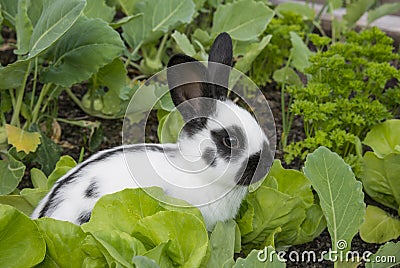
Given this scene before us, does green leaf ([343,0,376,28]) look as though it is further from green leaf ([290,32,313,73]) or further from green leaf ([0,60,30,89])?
green leaf ([0,60,30,89])

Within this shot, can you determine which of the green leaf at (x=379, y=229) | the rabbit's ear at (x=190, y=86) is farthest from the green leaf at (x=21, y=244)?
the green leaf at (x=379, y=229)

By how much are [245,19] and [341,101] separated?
951 mm

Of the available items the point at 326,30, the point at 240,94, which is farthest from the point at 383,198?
the point at 326,30

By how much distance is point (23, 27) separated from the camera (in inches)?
125

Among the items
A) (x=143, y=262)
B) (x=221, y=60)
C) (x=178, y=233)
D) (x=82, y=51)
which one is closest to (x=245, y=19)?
(x=82, y=51)

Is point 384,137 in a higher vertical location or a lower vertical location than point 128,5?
lower

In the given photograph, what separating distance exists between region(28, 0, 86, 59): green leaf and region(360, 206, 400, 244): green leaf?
1617 mm

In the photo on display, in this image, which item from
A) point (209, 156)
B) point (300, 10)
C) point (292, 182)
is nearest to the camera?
point (209, 156)

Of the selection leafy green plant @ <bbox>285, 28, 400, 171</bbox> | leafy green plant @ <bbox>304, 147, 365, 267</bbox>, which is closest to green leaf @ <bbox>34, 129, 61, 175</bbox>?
leafy green plant @ <bbox>285, 28, 400, 171</bbox>

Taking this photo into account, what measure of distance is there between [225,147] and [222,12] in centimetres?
184

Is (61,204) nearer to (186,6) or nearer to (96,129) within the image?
(96,129)

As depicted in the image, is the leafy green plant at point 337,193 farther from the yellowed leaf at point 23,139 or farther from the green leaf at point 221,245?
the yellowed leaf at point 23,139

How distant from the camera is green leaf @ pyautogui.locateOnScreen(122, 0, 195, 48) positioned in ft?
13.1

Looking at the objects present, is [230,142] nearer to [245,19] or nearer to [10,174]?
[10,174]
